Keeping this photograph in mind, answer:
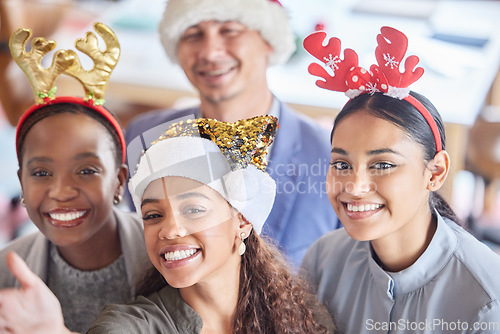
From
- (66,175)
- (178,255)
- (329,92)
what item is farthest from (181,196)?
(329,92)

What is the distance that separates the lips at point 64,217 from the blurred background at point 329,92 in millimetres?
1722

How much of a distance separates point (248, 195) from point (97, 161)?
1.38 feet

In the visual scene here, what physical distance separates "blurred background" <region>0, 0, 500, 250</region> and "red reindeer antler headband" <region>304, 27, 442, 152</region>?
1.53 metres

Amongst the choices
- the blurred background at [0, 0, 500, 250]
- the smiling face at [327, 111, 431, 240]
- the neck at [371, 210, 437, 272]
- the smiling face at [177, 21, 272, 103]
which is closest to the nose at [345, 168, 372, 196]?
the smiling face at [327, 111, 431, 240]

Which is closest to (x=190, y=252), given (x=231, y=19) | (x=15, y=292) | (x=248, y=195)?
(x=248, y=195)

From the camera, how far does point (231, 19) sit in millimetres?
2053

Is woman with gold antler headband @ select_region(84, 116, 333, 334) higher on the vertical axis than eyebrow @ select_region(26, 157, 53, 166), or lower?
lower

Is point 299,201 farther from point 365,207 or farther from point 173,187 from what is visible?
point 173,187

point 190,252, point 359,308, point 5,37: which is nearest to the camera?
point 190,252

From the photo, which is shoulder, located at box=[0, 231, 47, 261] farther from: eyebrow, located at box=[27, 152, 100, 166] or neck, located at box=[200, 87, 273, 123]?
neck, located at box=[200, 87, 273, 123]

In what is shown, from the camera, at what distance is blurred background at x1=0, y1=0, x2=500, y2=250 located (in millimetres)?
3020

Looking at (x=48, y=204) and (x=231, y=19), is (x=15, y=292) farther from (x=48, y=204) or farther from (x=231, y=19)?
(x=231, y=19)

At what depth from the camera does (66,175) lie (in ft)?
4.58

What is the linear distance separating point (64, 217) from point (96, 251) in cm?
19
